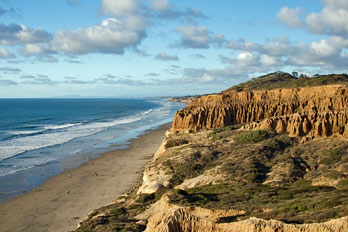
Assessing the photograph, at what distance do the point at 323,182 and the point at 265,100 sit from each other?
28792 millimetres

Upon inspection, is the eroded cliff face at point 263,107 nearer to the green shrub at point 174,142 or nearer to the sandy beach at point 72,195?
the green shrub at point 174,142

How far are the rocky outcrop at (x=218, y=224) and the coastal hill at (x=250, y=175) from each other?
0.13 ft

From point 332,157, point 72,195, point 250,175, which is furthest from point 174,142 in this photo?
point 332,157

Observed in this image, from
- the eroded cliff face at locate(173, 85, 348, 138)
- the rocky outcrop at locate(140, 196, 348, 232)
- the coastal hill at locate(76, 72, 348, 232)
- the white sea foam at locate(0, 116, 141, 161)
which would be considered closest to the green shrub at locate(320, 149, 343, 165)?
the coastal hill at locate(76, 72, 348, 232)

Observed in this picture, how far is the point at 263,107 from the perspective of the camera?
5175 cm

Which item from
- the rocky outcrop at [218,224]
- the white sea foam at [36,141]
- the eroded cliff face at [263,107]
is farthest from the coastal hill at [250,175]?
the white sea foam at [36,141]

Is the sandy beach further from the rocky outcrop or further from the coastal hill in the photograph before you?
the rocky outcrop

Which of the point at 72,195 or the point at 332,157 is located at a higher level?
the point at 332,157

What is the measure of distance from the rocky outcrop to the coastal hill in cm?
4

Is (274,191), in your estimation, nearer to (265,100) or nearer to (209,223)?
(209,223)

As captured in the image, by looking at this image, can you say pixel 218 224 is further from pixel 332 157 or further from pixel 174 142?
pixel 174 142

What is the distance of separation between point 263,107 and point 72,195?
30.4m

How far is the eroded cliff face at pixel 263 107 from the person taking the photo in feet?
141

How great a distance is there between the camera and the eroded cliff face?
43031mm
